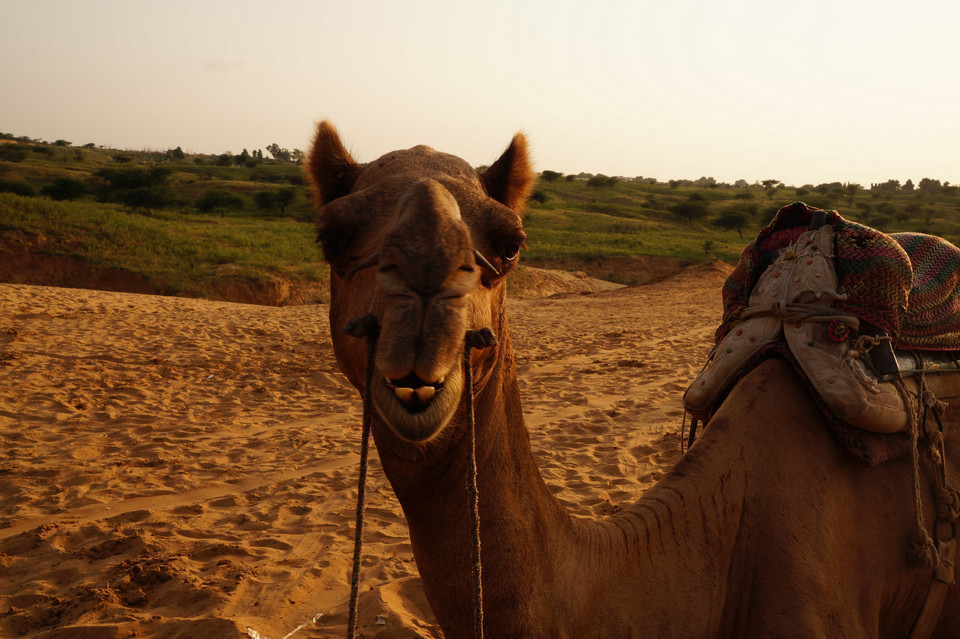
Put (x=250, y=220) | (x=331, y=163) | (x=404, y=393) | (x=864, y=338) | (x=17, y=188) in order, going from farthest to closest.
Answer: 1. (x=250, y=220)
2. (x=17, y=188)
3. (x=864, y=338)
4. (x=331, y=163)
5. (x=404, y=393)

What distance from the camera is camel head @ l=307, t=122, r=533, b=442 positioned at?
1355 millimetres

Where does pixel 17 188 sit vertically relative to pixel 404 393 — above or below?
above

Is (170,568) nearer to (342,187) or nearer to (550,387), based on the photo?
(342,187)

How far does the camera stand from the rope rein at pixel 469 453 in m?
1.46

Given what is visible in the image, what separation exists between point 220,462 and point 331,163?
5.67m

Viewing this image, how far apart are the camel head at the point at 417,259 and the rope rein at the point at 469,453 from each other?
0.04m

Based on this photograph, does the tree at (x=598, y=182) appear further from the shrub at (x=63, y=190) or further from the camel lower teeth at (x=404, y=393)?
the camel lower teeth at (x=404, y=393)

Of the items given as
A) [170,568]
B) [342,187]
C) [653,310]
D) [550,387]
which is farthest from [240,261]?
[342,187]

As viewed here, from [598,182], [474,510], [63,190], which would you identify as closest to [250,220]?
[63,190]

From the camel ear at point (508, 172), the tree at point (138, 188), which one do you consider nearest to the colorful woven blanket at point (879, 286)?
the camel ear at point (508, 172)

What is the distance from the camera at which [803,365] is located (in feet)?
8.29

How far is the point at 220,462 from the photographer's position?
6.98 metres

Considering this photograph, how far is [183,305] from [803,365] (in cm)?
1510

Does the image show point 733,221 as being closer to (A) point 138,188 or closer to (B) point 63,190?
(A) point 138,188
